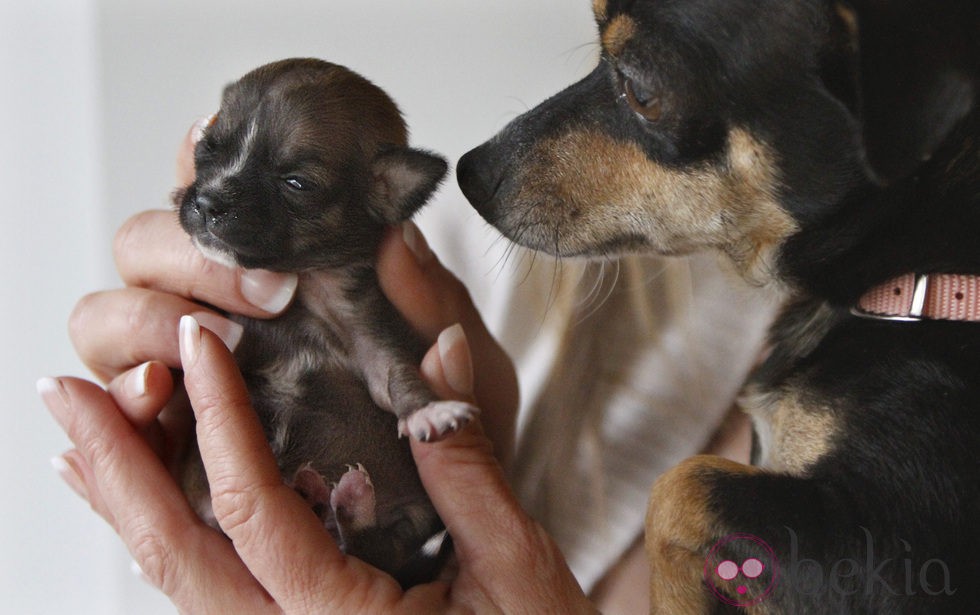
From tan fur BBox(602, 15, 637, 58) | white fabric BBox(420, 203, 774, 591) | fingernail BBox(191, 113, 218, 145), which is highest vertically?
fingernail BBox(191, 113, 218, 145)

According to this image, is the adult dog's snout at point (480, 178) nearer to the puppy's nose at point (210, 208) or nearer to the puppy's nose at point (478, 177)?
the puppy's nose at point (478, 177)

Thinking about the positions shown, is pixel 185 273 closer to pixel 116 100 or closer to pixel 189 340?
pixel 189 340

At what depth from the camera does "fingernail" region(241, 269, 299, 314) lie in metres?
1.60

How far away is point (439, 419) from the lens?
4.74 ft

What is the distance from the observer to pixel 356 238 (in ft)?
5.25

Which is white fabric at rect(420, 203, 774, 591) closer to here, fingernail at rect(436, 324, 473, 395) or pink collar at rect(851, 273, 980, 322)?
fingernail at rect(436, 324, 473, 395)

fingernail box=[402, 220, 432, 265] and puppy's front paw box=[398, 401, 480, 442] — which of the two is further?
fingernail box=[402, 220, 432, 265]

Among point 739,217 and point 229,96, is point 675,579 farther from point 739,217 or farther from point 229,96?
point 229,96

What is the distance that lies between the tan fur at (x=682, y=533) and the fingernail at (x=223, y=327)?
803 mm

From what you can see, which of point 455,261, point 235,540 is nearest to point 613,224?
point 235,540

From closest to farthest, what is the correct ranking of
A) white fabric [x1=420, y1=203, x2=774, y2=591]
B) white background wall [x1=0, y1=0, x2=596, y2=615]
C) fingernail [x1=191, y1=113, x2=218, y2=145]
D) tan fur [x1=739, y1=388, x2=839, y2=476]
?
tan fur [x1=739, y1=388, x2=839, y2=476]
fingernail [x1=191, y1=113, x2=218, y2=145]
white fabric [x1=420, y1=203, x2=774, y2=591]
white background wall [x1=0, y1=0, x2=596, y2=615]

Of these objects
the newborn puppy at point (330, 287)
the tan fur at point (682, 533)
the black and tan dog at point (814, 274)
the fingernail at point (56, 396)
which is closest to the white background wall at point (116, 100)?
the newborn puppy at point (330, 287)
